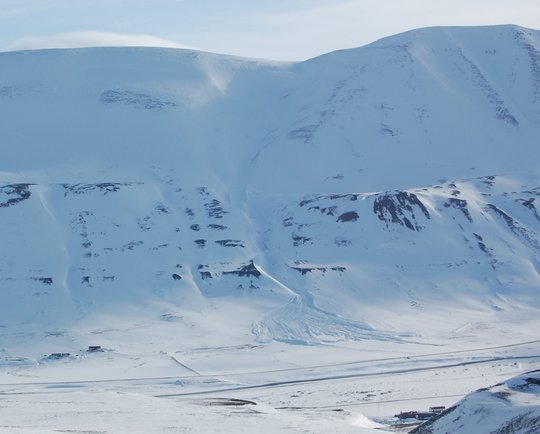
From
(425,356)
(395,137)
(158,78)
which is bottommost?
(425,356)

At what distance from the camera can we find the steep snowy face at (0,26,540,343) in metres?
112

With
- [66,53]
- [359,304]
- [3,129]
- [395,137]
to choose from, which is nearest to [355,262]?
[359,304]

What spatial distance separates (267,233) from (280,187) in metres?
14.6

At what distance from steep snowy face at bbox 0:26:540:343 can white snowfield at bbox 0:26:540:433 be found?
342 mm

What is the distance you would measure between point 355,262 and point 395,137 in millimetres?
35157

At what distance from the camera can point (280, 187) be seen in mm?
140250

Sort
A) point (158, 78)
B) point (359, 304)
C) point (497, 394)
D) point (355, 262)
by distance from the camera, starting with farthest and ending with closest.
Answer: point (158, 78), point (355, 262), point (359, 304), point (497, 394)

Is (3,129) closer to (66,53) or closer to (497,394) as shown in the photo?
(66,53)

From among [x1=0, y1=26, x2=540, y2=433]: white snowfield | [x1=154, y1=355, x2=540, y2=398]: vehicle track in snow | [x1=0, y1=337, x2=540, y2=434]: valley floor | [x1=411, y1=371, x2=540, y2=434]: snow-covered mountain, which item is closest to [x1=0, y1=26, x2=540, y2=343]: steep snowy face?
[x1=0, y1=26, x2=540, y2=433]: white snowfield

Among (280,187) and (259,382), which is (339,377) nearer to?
(259,382)

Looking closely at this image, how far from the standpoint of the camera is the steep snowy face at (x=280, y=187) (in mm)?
112312

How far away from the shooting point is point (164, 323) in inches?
4168

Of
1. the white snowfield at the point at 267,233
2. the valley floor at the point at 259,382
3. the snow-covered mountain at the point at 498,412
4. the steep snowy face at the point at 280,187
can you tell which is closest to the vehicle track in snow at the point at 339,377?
the valley floor at the point at 259,382

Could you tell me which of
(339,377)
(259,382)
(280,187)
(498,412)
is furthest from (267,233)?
(498,412)
